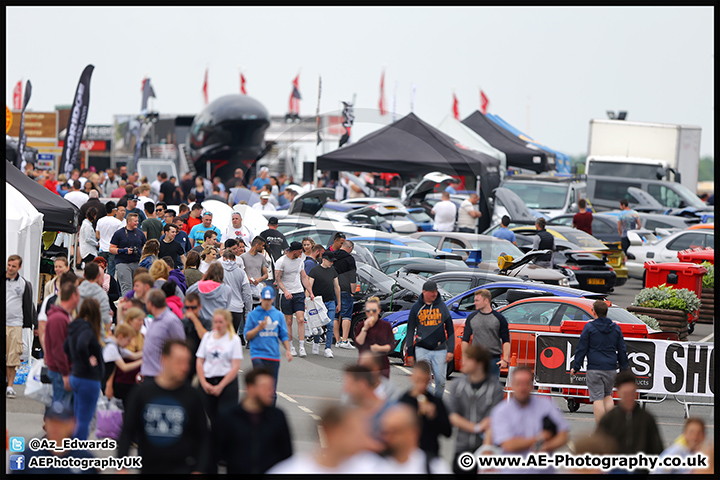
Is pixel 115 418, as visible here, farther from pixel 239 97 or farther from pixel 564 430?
pixel 239 97

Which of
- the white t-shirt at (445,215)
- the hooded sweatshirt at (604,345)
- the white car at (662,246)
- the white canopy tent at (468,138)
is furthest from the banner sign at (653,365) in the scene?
the white canopy tent at (468,138)

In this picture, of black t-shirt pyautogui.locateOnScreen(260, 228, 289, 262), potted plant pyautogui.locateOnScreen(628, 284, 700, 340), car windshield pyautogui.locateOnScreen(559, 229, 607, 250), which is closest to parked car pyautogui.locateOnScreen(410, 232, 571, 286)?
potted plant pyautogui.locateOnScreen(628, 284, 700, 340)

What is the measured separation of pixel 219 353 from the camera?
8688mm

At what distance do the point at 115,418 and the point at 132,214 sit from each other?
636 centimetres

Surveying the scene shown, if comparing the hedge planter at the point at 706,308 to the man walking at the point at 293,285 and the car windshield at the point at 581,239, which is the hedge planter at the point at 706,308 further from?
the man walking at the point at 293,285

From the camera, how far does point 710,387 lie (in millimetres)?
11633

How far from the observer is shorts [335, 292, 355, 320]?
14.4 m

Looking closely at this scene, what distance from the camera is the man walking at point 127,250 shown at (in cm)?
1418

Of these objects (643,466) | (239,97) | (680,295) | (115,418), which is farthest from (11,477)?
(239,97)

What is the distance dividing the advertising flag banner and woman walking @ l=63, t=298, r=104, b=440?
49.0ft

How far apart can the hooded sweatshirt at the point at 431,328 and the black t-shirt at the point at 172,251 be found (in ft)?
15.7

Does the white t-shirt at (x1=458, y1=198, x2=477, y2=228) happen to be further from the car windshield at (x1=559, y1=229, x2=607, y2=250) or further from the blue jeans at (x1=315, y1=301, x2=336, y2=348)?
the blue jeans at (x1=315, y1=301, x2=336, y2=348)

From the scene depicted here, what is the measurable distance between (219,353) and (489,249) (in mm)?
11164

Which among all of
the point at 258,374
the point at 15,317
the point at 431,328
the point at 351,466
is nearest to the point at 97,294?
the point at 15,317
